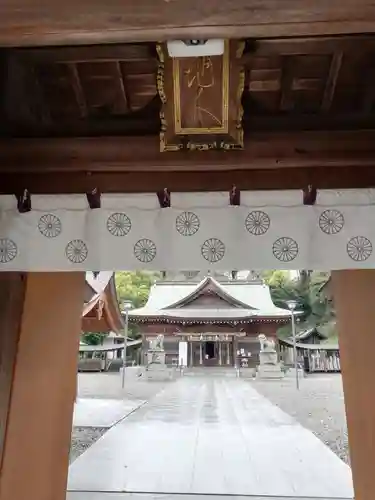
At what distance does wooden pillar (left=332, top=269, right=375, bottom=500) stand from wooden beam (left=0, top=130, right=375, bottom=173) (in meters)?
0.71

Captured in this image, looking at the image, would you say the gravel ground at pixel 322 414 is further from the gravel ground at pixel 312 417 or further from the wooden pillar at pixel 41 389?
the wooden pillar at pixel 41 389

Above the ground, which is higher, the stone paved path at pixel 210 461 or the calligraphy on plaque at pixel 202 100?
the calligraphy on plaque at pixel 202 100

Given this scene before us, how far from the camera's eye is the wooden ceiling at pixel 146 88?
6.63ft

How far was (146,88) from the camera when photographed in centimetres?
234

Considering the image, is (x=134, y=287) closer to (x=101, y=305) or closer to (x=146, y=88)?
(x=101, y=305)

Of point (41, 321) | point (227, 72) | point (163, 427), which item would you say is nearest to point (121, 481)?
point (41, 321)

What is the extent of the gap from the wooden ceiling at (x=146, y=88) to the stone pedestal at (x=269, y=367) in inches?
595

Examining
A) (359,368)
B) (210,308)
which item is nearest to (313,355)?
(210,308)

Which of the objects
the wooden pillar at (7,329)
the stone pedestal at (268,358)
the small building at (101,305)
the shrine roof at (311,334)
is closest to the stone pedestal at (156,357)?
the stone pedestal at (268,358)

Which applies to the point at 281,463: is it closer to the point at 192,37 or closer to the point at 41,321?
the point at 41,321

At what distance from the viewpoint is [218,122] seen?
2117 mm

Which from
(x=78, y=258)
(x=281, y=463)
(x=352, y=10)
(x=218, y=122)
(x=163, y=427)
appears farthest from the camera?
(x=163, y=427)

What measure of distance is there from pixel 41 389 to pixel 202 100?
6.02 feet

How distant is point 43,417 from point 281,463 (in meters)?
2.51
